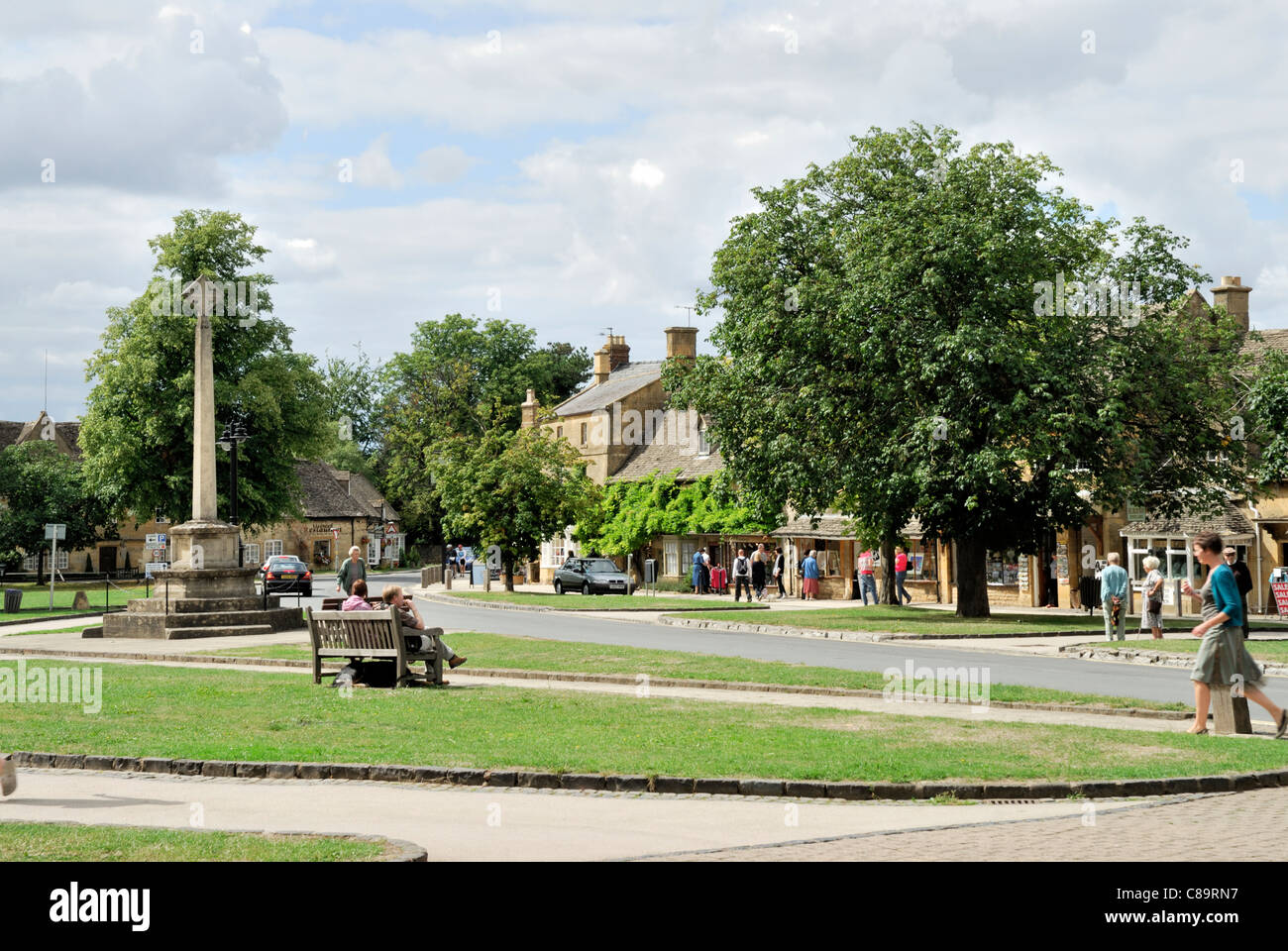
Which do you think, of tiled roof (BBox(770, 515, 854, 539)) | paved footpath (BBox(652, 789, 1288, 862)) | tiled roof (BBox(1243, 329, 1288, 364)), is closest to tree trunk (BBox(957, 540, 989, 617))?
tiled roof (BBox(770, 515, 854, 539))

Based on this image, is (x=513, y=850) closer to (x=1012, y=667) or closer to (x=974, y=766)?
(x=974, y=766)

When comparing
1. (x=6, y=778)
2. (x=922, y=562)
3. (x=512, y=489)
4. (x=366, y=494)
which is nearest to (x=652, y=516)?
(x=512, y=489)

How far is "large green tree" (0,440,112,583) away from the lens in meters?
76.8

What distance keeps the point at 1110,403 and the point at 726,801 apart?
25289 millimetres

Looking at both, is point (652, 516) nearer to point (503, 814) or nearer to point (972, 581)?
point (972, 581)

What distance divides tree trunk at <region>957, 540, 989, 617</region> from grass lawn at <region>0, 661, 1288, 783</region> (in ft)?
71.3

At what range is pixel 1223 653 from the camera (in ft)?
43.9

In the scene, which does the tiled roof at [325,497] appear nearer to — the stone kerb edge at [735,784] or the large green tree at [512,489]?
the large green tree at [512,489]

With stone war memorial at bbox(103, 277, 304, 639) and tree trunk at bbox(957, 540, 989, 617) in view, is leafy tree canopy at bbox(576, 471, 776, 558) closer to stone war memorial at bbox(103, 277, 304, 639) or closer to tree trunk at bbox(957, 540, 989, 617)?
tree trunk at bbox(957, 540, 989, 617)

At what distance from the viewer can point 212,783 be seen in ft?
35.2

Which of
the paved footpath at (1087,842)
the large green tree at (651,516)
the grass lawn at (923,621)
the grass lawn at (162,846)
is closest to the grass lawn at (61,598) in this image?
the large green tree at (651,516)

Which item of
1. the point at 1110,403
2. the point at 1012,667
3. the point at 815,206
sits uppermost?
the point at 815,206

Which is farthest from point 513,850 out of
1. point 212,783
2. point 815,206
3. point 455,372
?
point 455,372
